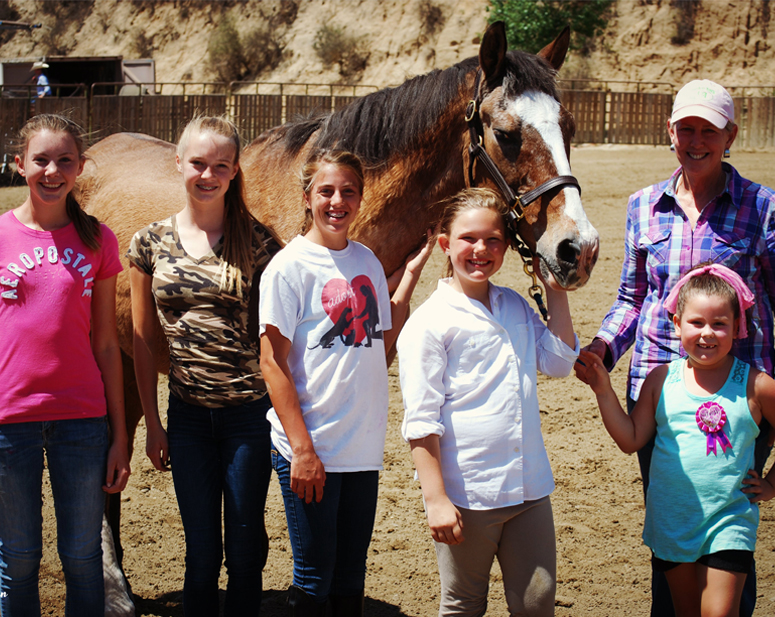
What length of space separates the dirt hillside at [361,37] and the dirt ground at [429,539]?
23092 millimetres

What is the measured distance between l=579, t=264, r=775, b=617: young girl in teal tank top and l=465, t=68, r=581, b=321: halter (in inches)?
18.9

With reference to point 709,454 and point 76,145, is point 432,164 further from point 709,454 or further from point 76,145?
point 709,454

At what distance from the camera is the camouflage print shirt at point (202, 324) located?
211 cm

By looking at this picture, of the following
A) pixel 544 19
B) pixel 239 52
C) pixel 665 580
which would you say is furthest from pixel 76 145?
pixel 239 52

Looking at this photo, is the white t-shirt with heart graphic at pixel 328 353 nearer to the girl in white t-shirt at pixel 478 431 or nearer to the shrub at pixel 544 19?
the girl in white t-shirt at pixel 478 431

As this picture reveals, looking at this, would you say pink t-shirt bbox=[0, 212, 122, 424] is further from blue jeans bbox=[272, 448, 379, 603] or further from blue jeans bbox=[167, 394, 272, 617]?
blue jeans bbox=[272, 448, 379, 603]

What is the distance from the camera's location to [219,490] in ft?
7.12

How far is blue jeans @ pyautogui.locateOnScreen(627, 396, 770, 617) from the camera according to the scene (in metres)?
2.18

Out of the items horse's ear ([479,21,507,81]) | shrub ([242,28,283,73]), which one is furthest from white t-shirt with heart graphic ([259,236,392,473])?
shrub ([242,28,283,73])

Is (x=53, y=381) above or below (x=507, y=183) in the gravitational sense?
below

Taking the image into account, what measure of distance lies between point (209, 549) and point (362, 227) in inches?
55.6

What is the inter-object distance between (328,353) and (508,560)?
0.76 m

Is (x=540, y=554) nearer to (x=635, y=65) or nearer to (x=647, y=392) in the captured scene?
(x=647, y=392)

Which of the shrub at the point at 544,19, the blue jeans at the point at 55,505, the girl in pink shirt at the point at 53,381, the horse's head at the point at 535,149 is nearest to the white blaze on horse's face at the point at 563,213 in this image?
the horse's head at the point at 535,149
